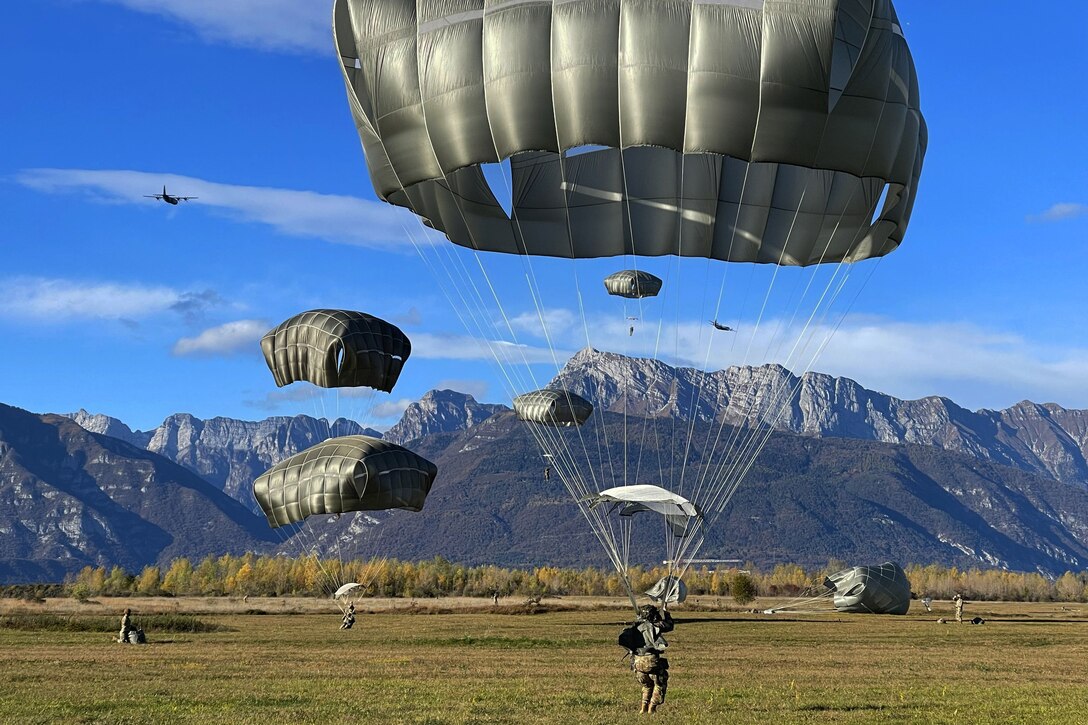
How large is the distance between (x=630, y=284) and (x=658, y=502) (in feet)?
120

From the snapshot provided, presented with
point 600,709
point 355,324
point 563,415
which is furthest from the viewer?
point 563,415

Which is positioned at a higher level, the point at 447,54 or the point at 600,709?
the point at 447,54

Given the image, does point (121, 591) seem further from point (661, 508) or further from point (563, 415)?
point (661, 508)

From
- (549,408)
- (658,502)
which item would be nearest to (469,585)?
(549,408)

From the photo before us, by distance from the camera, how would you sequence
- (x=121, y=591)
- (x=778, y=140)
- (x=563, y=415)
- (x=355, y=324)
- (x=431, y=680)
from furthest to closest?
(x=121, y=591) < (x=563, y=415) < (x=355, y=324) < (x=431, y=680) < (x=778, y=140)

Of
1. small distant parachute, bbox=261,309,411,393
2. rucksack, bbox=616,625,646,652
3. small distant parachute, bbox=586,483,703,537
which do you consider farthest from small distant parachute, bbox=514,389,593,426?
rucksack, bbox=616,625,646,652

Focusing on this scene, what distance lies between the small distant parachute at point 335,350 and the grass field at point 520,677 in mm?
9092

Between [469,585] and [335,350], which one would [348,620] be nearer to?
[335,350]

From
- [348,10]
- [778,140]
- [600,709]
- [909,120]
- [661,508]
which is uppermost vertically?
[348,10]

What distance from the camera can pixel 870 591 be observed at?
7006 cm

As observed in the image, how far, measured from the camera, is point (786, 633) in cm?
4994

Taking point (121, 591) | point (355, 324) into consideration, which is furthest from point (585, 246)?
point (121, 591)

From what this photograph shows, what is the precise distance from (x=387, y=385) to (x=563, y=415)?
20327mm

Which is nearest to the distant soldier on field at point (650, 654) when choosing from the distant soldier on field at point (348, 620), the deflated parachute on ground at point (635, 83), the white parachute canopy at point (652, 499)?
the white parachute canopy at point (652, 499)
